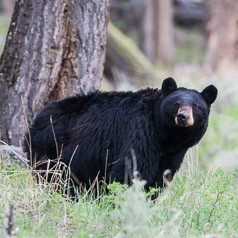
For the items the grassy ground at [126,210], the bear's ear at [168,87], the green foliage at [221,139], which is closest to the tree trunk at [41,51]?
the grassy ground at [126,210]

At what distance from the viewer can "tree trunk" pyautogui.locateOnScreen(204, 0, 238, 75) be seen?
21203 millimetres

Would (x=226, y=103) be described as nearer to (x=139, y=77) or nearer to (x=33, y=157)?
(x=139, y=77)

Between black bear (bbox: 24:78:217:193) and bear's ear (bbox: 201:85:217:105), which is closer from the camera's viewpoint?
black bear (bbox: 24:78:217:193)

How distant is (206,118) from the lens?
7.27 m

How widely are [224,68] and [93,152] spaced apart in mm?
14624

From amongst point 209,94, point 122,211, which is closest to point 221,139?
point 209,94

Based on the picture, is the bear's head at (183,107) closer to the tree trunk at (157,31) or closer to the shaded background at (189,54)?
the shaded background at (189,54)

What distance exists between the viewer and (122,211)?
5.18m

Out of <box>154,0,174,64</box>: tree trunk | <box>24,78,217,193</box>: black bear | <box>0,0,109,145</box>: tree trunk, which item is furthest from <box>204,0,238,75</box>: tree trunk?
<box>24,78,217,193</box>: black bear

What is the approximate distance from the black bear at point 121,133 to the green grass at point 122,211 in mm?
354

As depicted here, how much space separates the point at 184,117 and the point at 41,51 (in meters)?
2.14

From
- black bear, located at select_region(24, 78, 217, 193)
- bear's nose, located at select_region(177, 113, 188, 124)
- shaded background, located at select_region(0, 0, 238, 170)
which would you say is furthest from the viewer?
shaded background, located at select_region(0, 0, 238, 170)

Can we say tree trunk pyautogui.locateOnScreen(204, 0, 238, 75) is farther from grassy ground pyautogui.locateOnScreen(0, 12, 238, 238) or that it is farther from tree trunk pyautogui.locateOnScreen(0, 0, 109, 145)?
grassy ground pyautogui.locateOnScreen(0, 12, 238, 238)

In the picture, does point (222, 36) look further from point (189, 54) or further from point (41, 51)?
point (41, 51)
